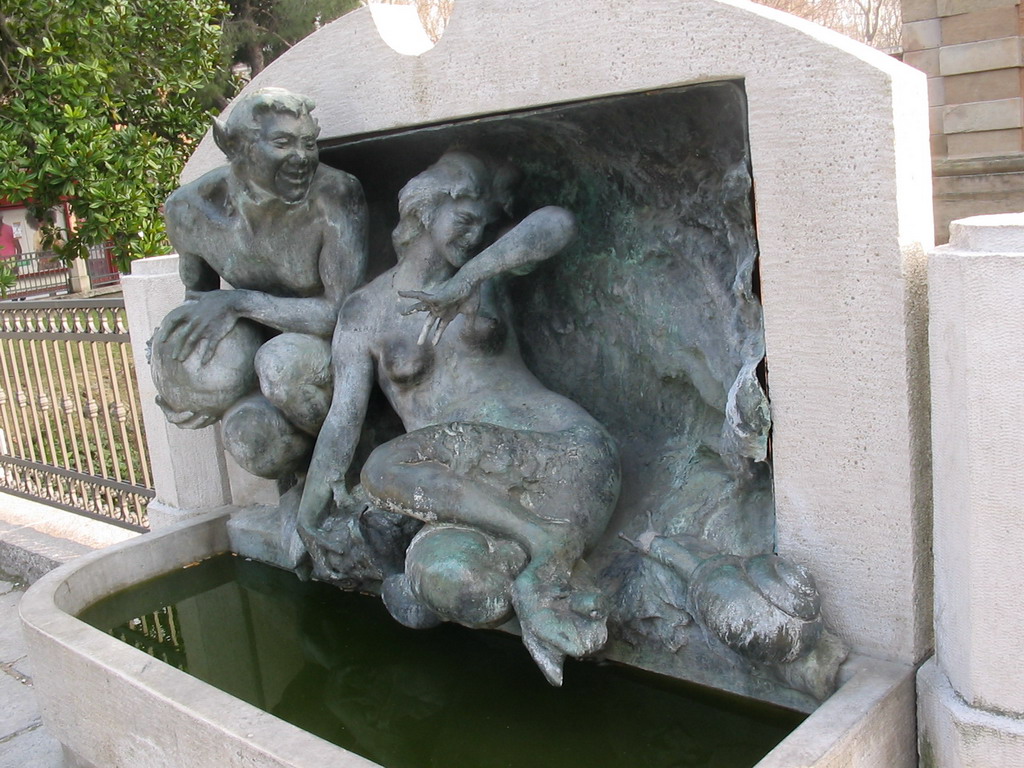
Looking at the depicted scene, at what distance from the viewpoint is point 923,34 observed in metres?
10.9

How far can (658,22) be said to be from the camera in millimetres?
2209

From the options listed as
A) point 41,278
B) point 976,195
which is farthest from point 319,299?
point 41,278

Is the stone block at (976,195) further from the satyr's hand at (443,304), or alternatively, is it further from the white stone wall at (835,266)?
the white stone wall at (835,266)

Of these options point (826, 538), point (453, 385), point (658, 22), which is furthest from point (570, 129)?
point (826, 538)

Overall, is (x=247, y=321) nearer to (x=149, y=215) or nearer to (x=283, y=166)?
(x=283, y=166)

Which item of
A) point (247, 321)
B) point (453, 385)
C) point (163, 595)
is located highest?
point (247, 321)

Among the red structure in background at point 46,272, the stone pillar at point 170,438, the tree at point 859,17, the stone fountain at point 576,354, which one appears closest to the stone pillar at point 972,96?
the stone fountain at point 576,354

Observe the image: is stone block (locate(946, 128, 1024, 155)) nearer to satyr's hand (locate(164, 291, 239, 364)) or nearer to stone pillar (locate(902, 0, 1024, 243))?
stone pillar (locate(902, 0, 1024, 243))

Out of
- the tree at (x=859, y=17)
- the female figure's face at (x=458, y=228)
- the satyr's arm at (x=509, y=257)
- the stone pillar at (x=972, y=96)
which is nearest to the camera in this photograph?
the satyr's arm at (x=509, y=257)

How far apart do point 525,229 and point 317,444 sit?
94cm

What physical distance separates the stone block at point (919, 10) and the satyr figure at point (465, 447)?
9.73 meters

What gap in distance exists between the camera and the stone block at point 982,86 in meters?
10.4

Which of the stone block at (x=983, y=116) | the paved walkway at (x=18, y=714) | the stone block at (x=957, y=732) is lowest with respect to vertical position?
the paved walkway at (x=18, y=714)

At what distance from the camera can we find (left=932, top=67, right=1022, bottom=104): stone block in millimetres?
10438
